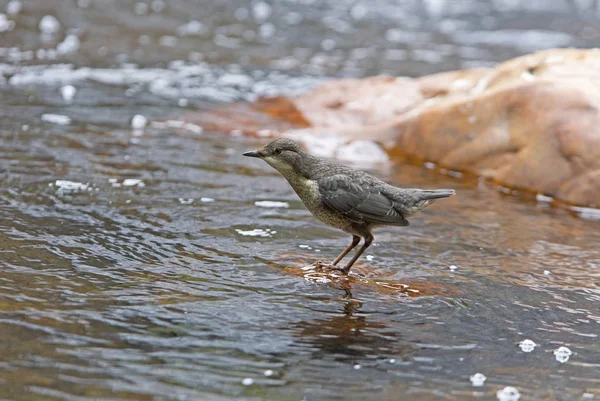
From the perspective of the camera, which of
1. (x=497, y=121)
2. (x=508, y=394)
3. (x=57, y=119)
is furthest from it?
(x=57, y=119)

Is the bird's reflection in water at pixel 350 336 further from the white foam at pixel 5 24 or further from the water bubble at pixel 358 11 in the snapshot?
the water bubble at pixel 358 11

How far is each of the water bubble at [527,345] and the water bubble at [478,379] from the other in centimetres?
44

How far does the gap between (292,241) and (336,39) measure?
939 cm

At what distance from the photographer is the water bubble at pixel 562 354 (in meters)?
3.91

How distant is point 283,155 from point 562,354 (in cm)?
209

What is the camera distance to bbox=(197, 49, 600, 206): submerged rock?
7.23 metres

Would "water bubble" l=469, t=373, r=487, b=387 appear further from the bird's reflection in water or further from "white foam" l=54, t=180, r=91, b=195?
"white foam" l=54, t=180, r=91, b=195

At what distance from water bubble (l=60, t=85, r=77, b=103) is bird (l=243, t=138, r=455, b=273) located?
16.3 ft

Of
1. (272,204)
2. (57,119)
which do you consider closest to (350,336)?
(272,204)

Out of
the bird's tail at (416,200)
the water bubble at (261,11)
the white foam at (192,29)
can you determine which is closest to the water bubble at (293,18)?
the water bubble at (261,11)

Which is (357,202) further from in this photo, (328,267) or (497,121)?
(497,121)

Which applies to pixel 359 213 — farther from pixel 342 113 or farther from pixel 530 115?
pixel 342 113

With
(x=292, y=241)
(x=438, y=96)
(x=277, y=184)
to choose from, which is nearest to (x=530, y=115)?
(x=438, y=96)

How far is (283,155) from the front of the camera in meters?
5.11
